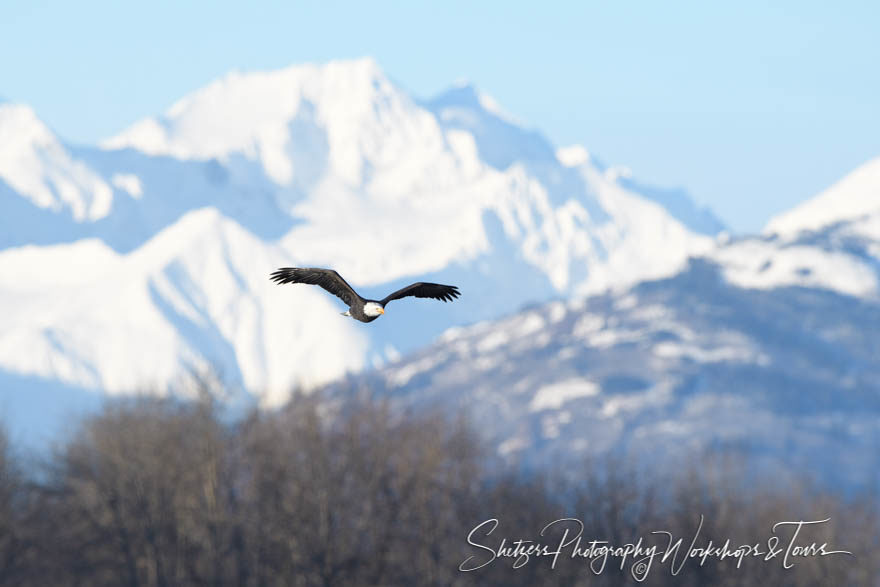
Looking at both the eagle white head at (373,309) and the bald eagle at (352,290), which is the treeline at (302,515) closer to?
the bald eagle at (352,290)

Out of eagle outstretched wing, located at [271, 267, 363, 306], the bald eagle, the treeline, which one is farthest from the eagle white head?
the treeline

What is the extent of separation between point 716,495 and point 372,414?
21593 millimetres

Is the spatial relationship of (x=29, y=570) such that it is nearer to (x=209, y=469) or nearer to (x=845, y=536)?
(x=209, y=469)

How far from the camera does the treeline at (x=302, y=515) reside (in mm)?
77812

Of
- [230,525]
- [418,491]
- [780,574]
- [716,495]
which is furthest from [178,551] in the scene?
[716,495]

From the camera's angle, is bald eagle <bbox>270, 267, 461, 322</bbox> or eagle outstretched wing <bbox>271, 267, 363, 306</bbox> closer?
bald eagle <bbox>270, 267, 461, 322</bbox>

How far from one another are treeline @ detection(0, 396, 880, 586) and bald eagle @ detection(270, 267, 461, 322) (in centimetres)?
5200

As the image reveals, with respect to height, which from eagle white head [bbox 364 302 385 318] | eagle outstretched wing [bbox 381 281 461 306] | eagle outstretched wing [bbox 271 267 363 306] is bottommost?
eagle white head [bbox 364 302 385 318]

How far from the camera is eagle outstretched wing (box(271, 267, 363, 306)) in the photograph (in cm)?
2123

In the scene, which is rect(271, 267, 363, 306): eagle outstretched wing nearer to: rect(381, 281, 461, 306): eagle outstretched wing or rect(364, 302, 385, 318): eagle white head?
rect(364, 302, 385, 318): eagle white head

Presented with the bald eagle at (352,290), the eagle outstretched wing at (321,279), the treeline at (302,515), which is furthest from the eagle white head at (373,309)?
the treeline at (302,515)

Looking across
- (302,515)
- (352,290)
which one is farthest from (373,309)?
(302,515)

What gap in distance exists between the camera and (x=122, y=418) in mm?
94125

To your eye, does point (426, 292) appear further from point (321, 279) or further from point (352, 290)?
point (321, 279)
